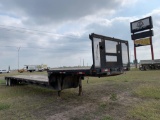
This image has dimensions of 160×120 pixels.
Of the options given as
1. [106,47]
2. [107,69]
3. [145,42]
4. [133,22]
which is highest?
[133,22]

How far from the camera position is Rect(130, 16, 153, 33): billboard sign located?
1567 inches

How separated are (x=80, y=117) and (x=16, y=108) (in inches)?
107

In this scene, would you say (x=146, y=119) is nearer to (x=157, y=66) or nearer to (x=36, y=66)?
(x=157, y=66)

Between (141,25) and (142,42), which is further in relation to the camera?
(141,25)

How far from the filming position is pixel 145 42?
1590 inches

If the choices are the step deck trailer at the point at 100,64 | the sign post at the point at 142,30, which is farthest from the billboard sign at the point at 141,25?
the step deck trailer at the point at 100,64

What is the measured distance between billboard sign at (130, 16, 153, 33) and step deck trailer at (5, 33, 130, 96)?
3447cm

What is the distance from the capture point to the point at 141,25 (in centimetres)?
4122

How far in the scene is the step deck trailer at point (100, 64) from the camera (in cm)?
662

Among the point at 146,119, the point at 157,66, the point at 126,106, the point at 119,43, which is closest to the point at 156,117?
the point at 146,119

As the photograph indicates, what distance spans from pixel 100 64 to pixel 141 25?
37.5 meters

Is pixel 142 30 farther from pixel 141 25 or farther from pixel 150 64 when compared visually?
pixel 150 64

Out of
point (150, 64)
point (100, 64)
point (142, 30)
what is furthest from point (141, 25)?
point (100, 64)

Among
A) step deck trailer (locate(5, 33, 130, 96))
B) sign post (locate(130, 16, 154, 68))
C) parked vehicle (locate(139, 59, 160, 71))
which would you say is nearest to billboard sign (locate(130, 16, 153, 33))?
sign post (locate(130, 16, 154, 68))
